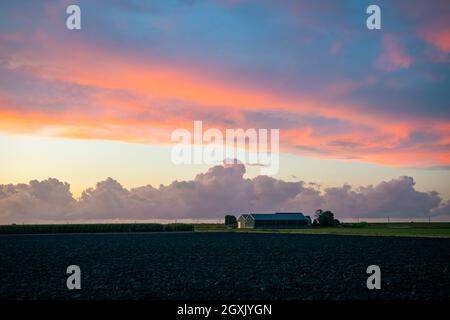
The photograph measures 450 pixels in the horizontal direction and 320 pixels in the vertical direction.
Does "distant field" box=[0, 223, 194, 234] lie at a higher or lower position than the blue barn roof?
lower

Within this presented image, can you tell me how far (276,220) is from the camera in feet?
609

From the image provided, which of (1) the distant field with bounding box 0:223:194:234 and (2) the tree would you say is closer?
(1) the distant field with bounding box 0:223:194:234

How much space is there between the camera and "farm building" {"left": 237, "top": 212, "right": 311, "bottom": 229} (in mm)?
183250

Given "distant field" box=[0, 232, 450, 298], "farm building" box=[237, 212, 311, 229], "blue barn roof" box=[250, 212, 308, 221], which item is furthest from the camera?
"blue barn roof" box=[250, 212, 308, 221]

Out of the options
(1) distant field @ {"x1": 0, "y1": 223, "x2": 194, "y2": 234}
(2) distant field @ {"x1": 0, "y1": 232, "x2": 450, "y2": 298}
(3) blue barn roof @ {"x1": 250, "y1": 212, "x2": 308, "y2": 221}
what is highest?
(2) distant field @ {"x1": 0, "y1": 232, "x2": 450, "y2": 298}

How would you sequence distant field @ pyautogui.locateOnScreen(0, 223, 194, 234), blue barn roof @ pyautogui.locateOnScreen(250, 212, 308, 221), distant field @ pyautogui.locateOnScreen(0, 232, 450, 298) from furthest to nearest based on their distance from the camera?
blue barn roof @ pyautogui.locateOnScreen(250, 212, 308, 221)
distant field @ pyautogui.locateOnScreen(0, 223, 194, 234)
distant field @ pyautogui.locateOnScreen(0, 232, 450, 298)

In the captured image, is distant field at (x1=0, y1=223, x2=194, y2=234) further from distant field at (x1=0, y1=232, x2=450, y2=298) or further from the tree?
distant field at (x1=0, y1=232, x2=450, y2=298)

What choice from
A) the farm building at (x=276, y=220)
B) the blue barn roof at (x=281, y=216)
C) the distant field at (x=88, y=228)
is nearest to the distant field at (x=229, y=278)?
the distant field at (x=88, y=228)

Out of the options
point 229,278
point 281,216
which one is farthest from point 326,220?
point 229,278

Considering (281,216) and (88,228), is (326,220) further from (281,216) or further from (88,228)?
(88,228)

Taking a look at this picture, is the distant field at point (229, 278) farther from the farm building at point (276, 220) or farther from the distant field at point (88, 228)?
the farm building at point (276, 220)

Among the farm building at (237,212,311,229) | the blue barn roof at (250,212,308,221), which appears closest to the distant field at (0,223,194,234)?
the farm building at (237,212,311,229)

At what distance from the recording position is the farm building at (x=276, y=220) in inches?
7215
